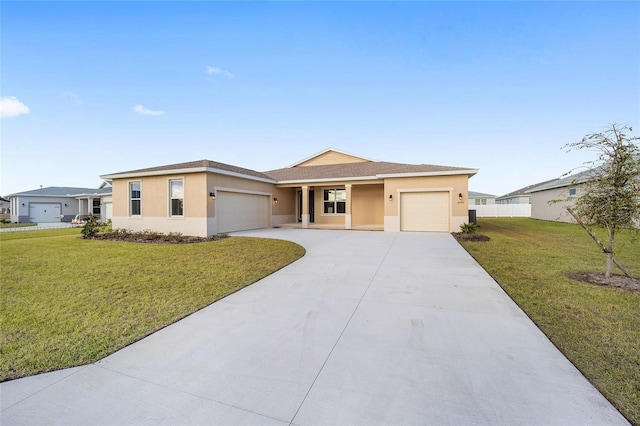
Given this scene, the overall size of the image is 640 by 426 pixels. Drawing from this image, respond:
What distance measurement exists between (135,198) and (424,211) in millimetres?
15545

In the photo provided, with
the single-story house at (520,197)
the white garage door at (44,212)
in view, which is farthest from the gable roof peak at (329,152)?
the white garage door at (44,212)

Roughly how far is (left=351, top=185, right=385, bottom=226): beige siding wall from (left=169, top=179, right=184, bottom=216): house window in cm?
1015

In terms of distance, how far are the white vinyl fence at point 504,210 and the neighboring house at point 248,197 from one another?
21.4 m

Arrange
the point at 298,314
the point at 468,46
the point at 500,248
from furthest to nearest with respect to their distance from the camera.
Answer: the point at 468,46
the point at 500,248
the point at 298,314

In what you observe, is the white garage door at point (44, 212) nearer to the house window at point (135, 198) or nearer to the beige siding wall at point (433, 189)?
the house window at point (135, 198)

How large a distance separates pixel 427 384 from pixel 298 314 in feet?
6.62

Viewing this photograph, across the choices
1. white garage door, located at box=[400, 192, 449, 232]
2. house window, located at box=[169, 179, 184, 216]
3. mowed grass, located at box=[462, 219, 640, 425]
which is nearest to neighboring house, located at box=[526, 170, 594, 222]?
white garage door, located at box=[400, 192, 449, 232]

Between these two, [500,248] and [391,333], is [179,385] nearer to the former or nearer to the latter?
[391,333]

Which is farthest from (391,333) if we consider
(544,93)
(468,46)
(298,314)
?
(544,93)

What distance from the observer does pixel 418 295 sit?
4.66m

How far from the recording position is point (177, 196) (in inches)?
512

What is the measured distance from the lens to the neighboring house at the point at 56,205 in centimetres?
2641

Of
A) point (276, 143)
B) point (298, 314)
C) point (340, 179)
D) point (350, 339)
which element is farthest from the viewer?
point (276, 143)

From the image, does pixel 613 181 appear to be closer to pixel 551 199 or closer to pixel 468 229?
pixel 468 229
